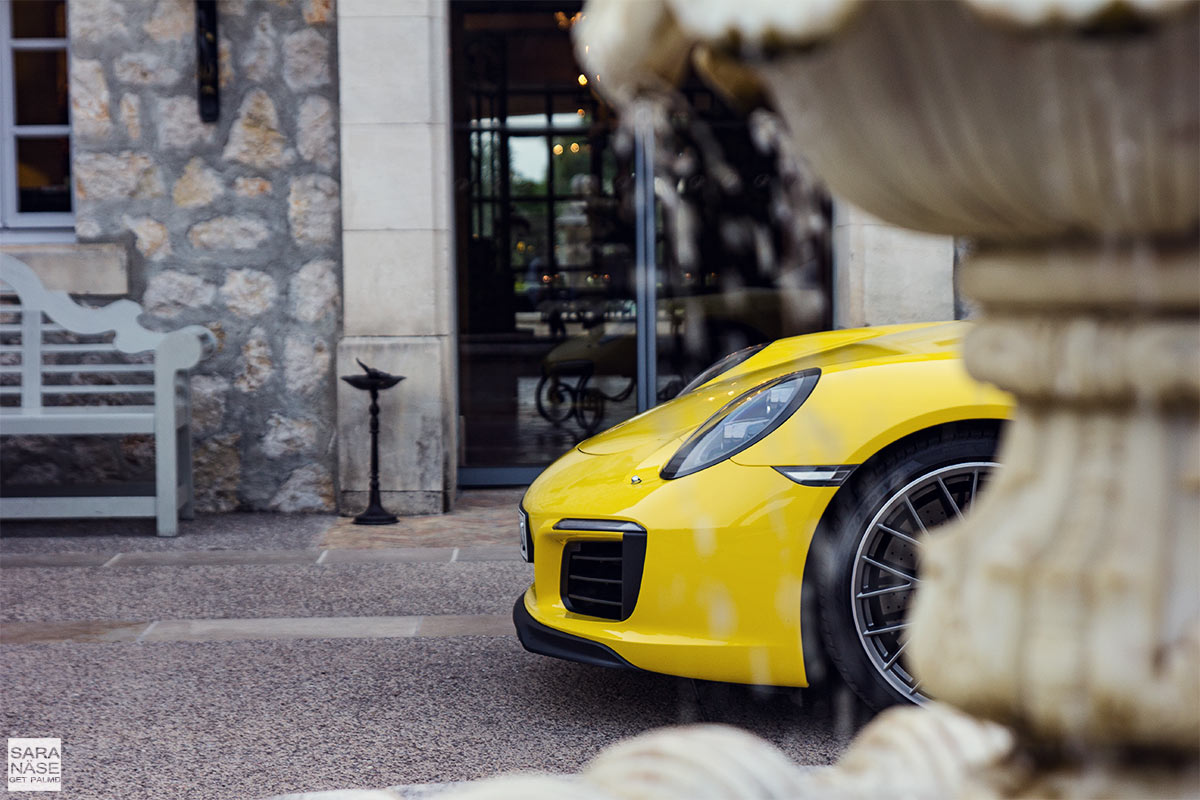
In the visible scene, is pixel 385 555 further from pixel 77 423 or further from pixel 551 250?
pixel 551 250

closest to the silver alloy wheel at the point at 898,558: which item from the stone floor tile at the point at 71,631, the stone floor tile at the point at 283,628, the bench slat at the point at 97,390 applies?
the stone floor tile at the point at 283,628

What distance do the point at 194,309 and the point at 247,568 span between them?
2.34 meters

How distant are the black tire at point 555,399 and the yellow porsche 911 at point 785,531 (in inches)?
207

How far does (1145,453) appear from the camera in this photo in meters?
1.24

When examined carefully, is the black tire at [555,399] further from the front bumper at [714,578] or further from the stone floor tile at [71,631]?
the front bumper at [714,578]

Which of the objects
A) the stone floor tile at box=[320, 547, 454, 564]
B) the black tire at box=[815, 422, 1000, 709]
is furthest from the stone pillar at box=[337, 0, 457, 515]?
the black tire at box=[815, 422, 1000, 709]

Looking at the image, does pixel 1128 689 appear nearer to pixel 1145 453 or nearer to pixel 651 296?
pixel 1145 453

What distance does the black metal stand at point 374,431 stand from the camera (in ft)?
25.0

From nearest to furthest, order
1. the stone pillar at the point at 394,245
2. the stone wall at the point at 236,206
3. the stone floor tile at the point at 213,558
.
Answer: the stone floor tile at the point at 213,558
the stone pillar at the point at 394,245
the stone wall at the point at 236,206

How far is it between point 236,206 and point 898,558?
220 inches

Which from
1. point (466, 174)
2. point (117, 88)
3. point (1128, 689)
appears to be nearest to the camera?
point (1128, 689)

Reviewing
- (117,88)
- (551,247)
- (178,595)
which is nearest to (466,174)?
(551,247)

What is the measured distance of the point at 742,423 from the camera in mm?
3895

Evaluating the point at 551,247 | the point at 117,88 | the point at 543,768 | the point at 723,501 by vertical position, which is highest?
the point at 117,88
